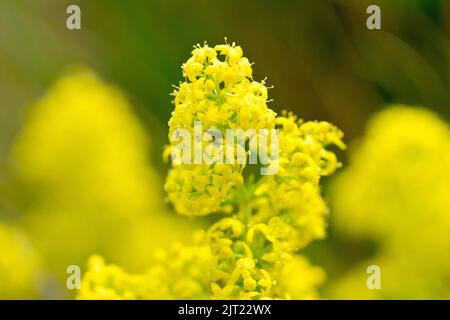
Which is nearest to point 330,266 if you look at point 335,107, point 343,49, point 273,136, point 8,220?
point 335,107

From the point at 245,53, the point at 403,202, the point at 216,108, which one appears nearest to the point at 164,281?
the point at 216,108
